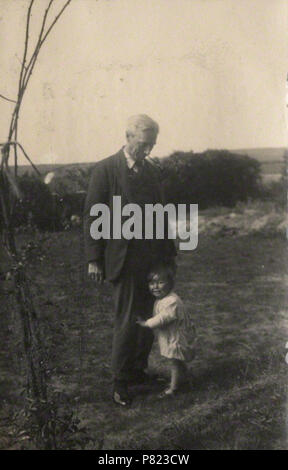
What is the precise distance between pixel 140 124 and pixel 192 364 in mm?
1376

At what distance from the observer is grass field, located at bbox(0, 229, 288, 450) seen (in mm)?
2674

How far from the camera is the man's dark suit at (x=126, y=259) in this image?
2822 millimetres

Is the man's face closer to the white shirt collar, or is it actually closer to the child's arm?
the white shirt collar

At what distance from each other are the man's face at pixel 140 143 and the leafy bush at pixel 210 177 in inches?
5.7

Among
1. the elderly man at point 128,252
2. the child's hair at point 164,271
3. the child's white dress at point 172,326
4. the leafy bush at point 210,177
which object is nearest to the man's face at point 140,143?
the elderly man at point 128,252

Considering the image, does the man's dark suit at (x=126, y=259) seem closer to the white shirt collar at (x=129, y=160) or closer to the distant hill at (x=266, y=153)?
the white shirt collar at (x=129, y=160)

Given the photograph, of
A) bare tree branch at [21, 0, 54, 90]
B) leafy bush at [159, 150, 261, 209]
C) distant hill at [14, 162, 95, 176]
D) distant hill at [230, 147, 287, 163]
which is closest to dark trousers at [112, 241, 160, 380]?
leafy bush at [159, 150, 261, 209]

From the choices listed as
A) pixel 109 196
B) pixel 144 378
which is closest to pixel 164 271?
pixel 109 196

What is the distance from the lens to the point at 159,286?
2871 millimetres

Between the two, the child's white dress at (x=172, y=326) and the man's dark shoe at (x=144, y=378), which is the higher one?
the child's white dress at (x=172, y=326)

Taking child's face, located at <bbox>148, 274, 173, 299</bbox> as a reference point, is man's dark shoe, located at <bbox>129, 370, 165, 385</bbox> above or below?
below
